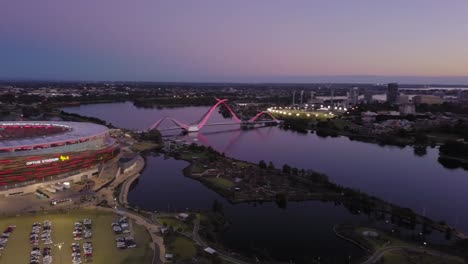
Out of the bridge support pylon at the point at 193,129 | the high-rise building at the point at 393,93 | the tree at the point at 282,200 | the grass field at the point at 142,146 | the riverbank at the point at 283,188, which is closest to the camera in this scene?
the riverbank at the point at 283,188

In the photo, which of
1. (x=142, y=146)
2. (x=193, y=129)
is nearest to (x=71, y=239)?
(x=142, y=146)

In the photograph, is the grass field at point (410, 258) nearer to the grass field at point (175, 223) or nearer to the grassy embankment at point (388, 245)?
the grassy embankment at point (388, 245)

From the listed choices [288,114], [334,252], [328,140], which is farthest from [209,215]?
[288,114]

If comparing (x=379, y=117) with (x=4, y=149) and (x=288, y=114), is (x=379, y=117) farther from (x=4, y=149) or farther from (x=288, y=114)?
(x=4, y=149)

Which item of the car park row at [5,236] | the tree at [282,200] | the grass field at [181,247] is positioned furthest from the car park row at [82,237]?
the tree at [282,200]

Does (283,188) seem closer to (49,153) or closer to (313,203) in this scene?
(313,203)
